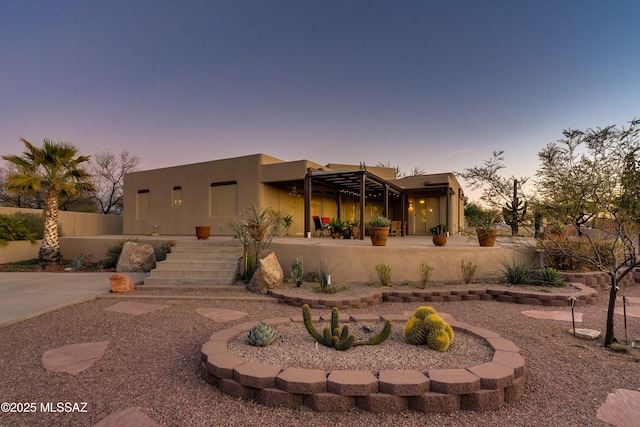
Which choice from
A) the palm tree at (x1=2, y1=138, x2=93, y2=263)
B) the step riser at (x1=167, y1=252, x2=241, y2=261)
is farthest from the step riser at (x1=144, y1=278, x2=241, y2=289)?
the palm tree at (x1=2, y1=138, x2=93, y2=263)

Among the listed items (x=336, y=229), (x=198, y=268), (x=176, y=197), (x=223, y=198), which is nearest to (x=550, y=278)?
(x=336, y=229)

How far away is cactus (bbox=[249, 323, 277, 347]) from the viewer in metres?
3.25

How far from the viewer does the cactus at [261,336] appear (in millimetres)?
3246

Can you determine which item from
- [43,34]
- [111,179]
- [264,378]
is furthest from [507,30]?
[111,179]

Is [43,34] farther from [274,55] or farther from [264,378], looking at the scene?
[264,378]

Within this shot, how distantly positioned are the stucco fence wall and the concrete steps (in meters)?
5.19

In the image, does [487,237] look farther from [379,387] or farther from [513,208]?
[379,387]

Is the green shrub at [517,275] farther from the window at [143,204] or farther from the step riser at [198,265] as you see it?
the window at [143,204]

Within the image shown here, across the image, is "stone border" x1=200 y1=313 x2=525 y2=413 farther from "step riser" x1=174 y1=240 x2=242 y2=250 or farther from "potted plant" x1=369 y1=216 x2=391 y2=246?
"step riser" x1=174 y1=240 x2=242 y2=250

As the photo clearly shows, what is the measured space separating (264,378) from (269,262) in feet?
14.2

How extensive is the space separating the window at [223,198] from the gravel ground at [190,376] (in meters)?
8.77

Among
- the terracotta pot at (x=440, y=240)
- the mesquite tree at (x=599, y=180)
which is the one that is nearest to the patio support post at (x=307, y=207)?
the terracotta pot at (x=440, y=240)

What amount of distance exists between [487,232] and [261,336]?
6.54 m

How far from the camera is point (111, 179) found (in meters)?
26.2
